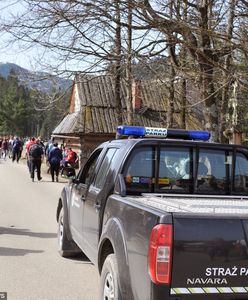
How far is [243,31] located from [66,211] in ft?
→ 22.0

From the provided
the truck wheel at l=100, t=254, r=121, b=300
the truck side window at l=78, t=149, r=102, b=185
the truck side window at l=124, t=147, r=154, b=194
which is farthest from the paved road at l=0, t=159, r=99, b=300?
the truck side window at l=124, t=147, r=154, b=194

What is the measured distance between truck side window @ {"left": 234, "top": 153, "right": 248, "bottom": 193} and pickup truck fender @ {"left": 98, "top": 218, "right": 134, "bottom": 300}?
1695 mm

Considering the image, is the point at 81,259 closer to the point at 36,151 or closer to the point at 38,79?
the point at 38,79

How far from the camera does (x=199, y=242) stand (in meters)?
3.35

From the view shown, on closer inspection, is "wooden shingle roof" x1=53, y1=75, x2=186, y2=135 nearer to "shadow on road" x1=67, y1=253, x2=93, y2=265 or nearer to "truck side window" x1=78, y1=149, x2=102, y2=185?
"shadow on road" x1=67, y1=253, x2=93, y2=265

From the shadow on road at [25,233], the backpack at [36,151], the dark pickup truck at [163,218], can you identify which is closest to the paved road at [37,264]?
the shadow on road at [25,233]

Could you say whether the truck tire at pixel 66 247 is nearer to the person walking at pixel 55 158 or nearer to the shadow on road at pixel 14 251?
the shadow on road at pixel 14 251

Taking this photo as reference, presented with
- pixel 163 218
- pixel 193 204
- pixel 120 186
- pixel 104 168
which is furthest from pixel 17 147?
pixel 163 218

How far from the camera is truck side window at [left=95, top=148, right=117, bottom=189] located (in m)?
5.29

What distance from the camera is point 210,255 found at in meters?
3.35

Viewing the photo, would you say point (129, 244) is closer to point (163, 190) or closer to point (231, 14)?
point (163, 190)

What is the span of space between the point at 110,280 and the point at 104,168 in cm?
152

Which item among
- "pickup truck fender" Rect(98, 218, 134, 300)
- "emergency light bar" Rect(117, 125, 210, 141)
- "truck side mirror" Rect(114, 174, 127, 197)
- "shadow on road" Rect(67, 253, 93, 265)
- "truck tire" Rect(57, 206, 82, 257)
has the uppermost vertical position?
"emergency light bar" Rect(117, 125, 210, 141)

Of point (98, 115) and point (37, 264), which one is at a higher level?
point (98, 115)
